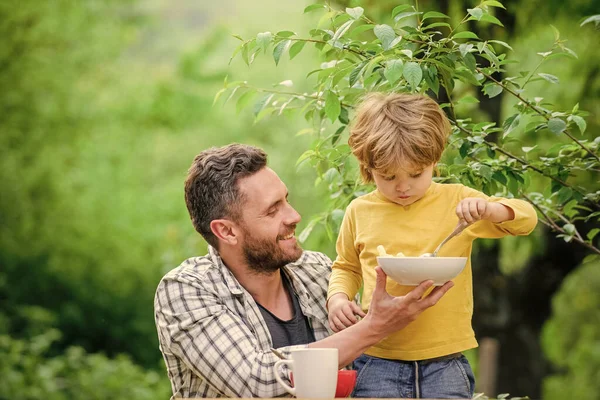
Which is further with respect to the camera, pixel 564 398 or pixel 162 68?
pixel 162 68

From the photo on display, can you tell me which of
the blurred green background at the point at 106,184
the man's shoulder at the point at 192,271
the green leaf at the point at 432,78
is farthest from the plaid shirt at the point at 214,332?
the blurred green background at the point at 106,184

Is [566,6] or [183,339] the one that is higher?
[566,6]

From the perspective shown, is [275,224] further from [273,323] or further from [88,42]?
[88,42]

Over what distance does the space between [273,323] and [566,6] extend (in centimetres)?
466

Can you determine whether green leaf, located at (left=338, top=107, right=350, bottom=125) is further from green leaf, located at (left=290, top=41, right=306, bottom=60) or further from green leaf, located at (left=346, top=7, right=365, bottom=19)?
green leaf, located at (left=346, top=7, right=365, bottom=19)

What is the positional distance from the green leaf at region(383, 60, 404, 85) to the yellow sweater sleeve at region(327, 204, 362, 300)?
0.49 m

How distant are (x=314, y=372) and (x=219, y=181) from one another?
0.93 metres

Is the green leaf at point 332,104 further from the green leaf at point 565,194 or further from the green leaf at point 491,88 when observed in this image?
the green leaf at point 565,194

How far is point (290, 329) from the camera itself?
2.81 meters

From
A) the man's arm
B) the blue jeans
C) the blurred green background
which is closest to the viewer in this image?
the man's arm

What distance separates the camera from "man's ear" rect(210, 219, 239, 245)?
2.84m

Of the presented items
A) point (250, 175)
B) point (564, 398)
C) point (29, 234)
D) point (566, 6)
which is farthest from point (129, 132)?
point (250, 175)

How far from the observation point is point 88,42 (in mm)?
12422

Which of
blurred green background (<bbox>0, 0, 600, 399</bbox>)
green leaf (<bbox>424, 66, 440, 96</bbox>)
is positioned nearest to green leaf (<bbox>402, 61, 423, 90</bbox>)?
green leaf (<bbox>424, 66, 440, 96</bbox>)
